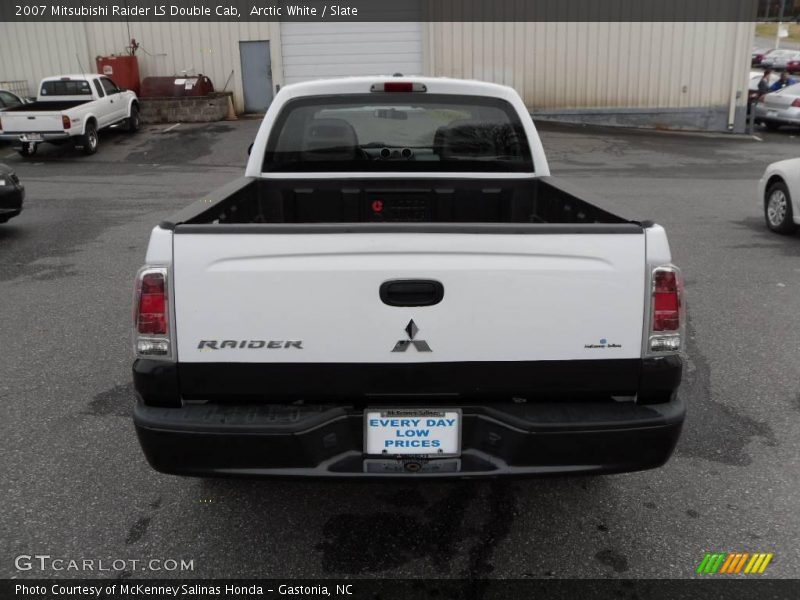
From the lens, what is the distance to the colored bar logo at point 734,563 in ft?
9.46

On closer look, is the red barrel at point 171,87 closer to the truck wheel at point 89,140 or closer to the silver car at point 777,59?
the truck wheel at point 89,140

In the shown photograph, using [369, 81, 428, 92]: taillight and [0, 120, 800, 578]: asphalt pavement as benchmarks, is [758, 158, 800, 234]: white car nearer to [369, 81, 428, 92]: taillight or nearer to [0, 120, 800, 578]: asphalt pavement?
[0, 120, 800, 578]: asphalt pavement

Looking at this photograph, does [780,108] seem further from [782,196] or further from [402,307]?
[402,307]

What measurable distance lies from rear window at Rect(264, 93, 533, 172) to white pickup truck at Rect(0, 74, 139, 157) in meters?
13.9

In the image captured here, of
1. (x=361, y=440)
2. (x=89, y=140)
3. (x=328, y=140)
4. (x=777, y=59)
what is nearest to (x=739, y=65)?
(x=89, y=140)

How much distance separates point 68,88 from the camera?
1777 cm

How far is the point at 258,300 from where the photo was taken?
2590 millimetres

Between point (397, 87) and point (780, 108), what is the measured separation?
68.9 ft

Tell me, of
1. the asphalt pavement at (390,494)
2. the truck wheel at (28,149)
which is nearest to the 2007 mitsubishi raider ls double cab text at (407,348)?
the asphalt pavement at (390,494)

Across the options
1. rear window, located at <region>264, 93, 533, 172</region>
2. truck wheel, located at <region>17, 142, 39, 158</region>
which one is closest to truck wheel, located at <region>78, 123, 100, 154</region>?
truck wheel, located at <region>17, 142, 39, 158</region>

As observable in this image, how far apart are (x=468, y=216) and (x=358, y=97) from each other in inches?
37.2

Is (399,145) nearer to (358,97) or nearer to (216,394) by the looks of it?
(358,97)

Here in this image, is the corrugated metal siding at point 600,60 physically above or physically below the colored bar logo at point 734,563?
above

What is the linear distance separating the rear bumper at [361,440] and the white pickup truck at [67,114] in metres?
15.5
